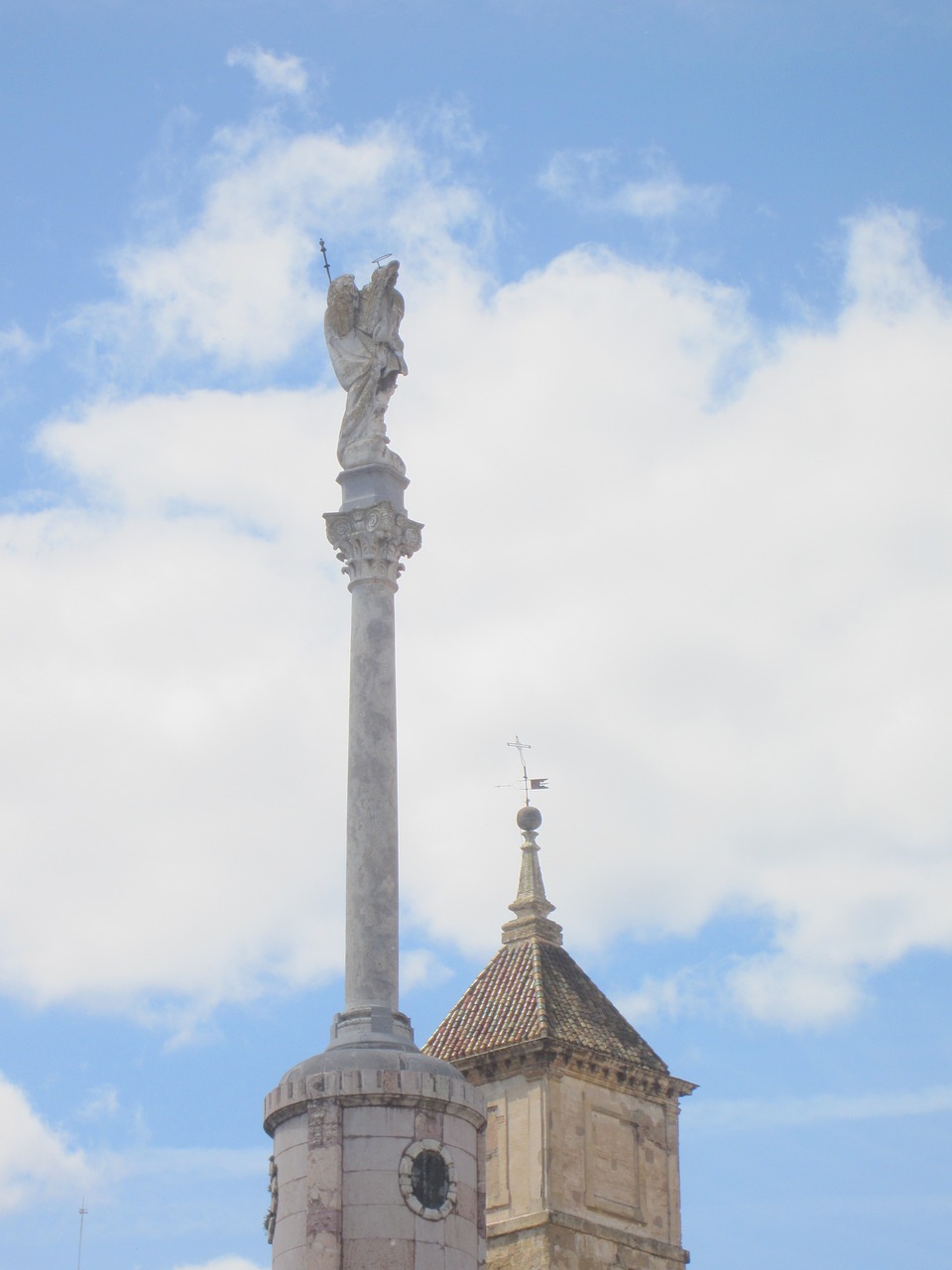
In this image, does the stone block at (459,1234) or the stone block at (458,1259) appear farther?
the stone block at (459,1234)

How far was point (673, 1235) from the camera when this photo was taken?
132ft

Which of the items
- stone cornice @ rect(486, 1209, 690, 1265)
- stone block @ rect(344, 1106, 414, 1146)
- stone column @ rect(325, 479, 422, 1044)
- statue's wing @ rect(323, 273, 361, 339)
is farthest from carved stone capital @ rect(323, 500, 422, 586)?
stone cornice @ rect(486, 1209, 690, 1265)

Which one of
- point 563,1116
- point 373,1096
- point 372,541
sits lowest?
point 373,1096

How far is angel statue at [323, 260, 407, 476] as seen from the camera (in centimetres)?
2770

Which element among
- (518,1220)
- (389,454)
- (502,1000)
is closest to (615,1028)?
(502,1000)

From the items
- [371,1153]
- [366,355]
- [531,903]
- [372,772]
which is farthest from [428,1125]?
[531,903]

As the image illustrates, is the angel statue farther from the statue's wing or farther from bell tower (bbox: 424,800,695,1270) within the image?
bell tower (bbox: 424,800,695,1270)

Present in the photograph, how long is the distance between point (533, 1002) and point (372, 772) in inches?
614

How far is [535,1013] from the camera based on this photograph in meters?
39.7

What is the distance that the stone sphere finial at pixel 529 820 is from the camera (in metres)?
43.1

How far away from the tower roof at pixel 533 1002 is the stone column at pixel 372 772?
14.3 m

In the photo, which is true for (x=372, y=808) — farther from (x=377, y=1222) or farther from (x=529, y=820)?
(x=529, y=820)

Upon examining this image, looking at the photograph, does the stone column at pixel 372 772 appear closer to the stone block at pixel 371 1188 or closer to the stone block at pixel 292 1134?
the stone block at pixel 292 1134

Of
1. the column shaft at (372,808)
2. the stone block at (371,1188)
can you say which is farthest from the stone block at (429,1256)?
the column shaft at (372,808)
